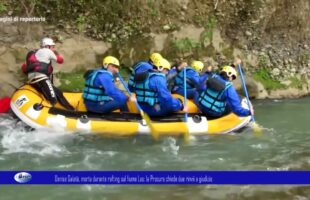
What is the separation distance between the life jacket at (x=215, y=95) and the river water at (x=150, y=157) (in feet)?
1.81

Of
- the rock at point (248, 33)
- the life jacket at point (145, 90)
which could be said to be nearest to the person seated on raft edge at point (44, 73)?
the life jacket at point (145, 90)

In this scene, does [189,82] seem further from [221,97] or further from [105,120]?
[105,120]

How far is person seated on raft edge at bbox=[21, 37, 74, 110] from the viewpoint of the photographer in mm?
8820

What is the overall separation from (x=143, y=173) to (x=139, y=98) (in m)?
3.29

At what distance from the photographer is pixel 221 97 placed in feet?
28.7

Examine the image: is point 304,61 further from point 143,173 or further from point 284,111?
point 143,173

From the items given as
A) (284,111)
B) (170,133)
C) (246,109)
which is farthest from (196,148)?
(284,111)

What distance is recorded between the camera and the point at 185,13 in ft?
41.0

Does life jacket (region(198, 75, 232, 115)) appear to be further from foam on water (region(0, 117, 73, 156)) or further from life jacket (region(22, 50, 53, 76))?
life jacket (region(22, 50, 53, 76))

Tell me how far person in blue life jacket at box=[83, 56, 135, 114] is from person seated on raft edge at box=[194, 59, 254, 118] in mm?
1379

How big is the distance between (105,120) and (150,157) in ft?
4.07

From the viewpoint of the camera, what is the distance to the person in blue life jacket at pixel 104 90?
838 cm

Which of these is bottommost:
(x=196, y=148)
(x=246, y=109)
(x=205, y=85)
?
(x=196, y=148)
